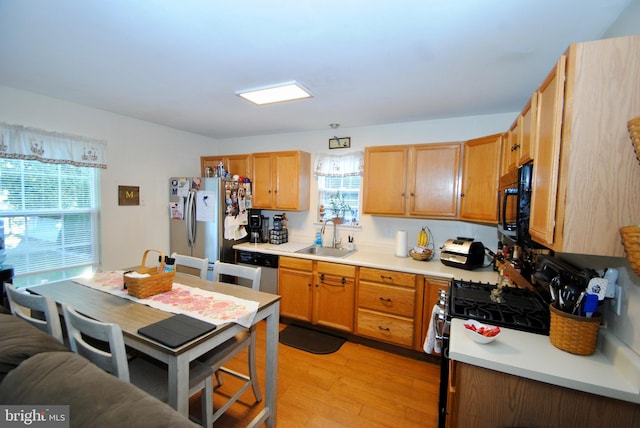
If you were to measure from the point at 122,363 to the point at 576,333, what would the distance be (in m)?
1.89

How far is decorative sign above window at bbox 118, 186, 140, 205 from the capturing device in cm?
308

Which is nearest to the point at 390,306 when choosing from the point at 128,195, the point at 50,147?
the point at 128,195

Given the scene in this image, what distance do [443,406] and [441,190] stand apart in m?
1.80

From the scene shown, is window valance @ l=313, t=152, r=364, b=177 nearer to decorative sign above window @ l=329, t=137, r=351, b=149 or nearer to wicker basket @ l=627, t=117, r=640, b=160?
decorative sign above window @ l=329, t=137, r=351, b=149

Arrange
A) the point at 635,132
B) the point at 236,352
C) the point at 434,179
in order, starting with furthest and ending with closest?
the point at 434,179 → the point at 236,352 → the point at 635,132

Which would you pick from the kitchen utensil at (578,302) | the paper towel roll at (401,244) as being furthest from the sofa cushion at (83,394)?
the paper towel roll at (401,244)

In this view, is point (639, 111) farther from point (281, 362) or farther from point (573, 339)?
point (281, 362)

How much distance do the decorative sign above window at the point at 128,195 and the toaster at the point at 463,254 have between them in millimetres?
3418

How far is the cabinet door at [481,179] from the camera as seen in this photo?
7.61 feet

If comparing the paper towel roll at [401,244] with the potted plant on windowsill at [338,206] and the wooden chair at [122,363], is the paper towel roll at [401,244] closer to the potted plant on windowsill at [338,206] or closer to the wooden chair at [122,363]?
the potted plant on windowsill at [338,206]

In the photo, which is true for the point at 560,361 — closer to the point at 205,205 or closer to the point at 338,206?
the point at 338,206

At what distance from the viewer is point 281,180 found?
3498 mm

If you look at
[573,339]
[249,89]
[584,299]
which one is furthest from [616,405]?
[249,89]

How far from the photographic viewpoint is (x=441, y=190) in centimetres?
272
